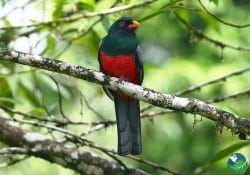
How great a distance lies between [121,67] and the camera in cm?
532

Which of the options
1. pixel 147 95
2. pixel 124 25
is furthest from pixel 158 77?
pixel 147 95

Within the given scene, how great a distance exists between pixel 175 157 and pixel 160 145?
1.09 ft

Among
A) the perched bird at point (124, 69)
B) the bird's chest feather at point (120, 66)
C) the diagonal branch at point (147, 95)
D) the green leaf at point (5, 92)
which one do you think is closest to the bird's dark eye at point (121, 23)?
the perched bird at point (124, 69)

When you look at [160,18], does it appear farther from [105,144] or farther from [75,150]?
[75,150]

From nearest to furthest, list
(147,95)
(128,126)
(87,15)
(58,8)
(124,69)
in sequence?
(147,95) < (128,126) < (124,69) < (58,8) < (87,15)

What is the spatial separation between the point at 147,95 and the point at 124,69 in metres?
1.12

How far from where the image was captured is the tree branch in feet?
16.9

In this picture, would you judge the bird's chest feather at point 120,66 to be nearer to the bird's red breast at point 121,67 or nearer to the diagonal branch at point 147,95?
the bird's red breast at point 121,67

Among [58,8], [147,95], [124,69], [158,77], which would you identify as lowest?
[158,77]

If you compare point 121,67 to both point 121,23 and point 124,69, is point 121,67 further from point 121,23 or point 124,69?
point 121,23

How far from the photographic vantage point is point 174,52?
Answer: 41.2ft

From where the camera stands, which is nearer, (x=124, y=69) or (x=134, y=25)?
(x=124, y=69)

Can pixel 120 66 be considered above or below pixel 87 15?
below

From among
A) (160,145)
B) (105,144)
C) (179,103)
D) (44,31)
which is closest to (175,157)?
(160,145)
